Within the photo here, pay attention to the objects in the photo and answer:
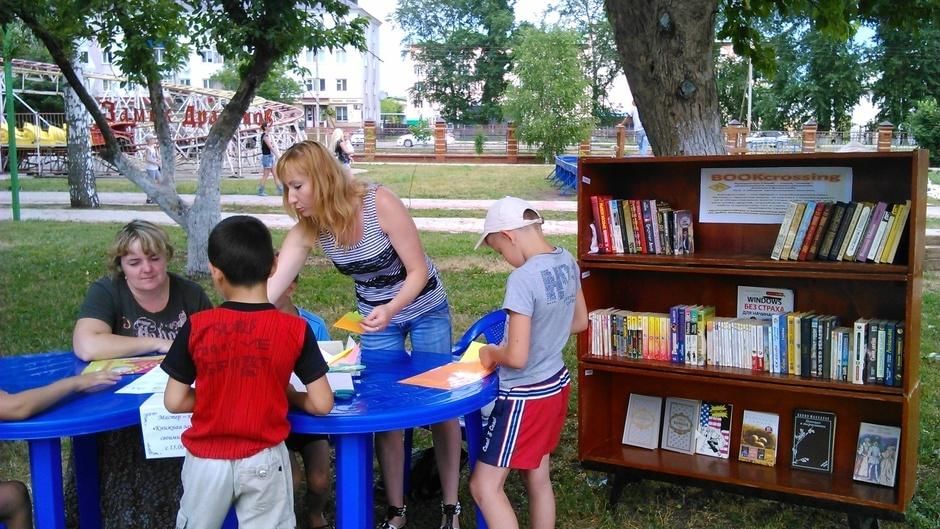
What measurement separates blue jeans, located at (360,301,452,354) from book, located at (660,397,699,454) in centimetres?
134

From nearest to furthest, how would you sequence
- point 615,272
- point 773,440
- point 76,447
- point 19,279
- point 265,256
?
point 265,256 → point 76,447 → point 773,440 → point 615,272 → point 19,279

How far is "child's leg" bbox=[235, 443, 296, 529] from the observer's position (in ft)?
8.11

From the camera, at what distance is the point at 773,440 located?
4094 millimetres

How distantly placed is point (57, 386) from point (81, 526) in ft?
2.80

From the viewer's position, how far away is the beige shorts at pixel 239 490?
2.45 metres

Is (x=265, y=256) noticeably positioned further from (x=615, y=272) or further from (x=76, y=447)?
(x=615, y=272)

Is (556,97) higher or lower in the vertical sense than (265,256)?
higher

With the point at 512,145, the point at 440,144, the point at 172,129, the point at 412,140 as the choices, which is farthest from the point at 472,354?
the point at 412,140

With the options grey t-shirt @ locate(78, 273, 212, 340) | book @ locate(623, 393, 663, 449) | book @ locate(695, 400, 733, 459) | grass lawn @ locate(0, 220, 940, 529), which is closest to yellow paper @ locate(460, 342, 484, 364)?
grass lawn @ locate(0, 220, 940, 529)

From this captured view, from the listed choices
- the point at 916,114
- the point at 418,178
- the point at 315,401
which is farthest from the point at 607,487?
the point at 916,114

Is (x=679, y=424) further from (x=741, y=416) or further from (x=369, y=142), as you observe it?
(x=369, y=142)

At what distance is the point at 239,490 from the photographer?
2479mm

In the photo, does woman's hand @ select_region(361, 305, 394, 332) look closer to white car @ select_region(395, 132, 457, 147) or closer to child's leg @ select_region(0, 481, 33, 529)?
child's leg @ select_region(0, 481, 33, 529)

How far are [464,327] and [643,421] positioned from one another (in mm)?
3351
